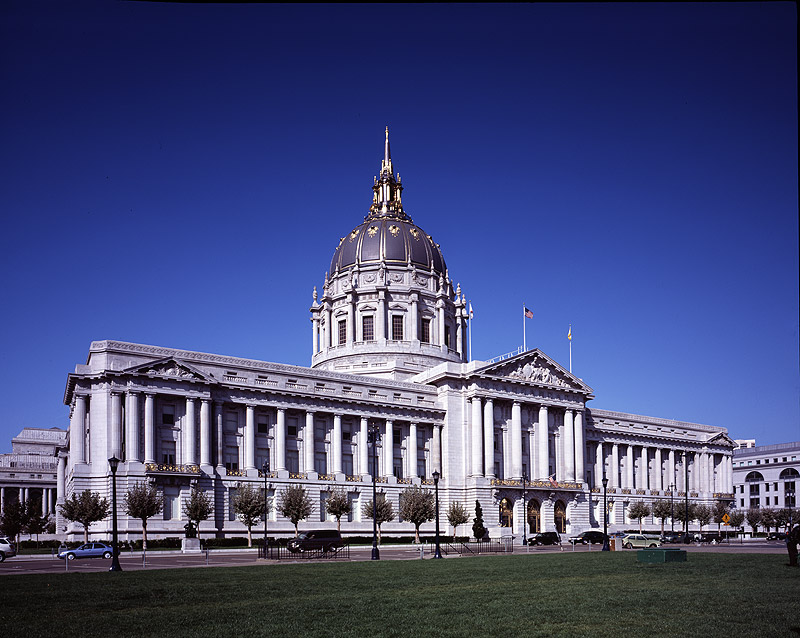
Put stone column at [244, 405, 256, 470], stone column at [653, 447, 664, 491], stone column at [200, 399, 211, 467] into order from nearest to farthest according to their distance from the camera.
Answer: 1. stone column at [200, 399, 211, 467]
2. stone column at [244, 405, 256, 470]
3. stone column at [653, 447, 664, 491]

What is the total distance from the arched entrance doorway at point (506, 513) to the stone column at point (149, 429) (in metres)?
41.6

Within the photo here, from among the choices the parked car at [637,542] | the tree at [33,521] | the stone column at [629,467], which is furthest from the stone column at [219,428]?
the stone column at [629,467]

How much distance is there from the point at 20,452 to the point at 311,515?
10134cm

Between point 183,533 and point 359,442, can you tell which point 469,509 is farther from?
point 183,533

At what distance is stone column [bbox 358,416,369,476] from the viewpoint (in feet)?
337

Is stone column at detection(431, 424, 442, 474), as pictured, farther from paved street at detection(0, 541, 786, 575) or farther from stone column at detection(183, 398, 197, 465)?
stone column at detection(183, 398, 197, 465)

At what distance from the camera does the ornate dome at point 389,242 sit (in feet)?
429

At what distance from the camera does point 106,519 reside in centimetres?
8419

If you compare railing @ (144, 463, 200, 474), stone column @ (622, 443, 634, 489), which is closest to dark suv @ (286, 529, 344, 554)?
railing @ (144, 463, 200, 474)

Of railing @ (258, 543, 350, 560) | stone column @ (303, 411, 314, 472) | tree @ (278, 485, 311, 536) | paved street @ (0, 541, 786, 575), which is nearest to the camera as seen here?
paved street @ (0, 541, 786, 575)

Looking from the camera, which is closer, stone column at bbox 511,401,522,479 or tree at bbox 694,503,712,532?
stone column at bbox 511,401,522,479

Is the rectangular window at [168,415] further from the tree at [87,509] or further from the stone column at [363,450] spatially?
the stone column at [363,450]

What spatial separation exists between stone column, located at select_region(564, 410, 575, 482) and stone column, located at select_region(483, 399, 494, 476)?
40.9ft

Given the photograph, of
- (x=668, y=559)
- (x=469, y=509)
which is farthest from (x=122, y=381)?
(x=668, y=559)
